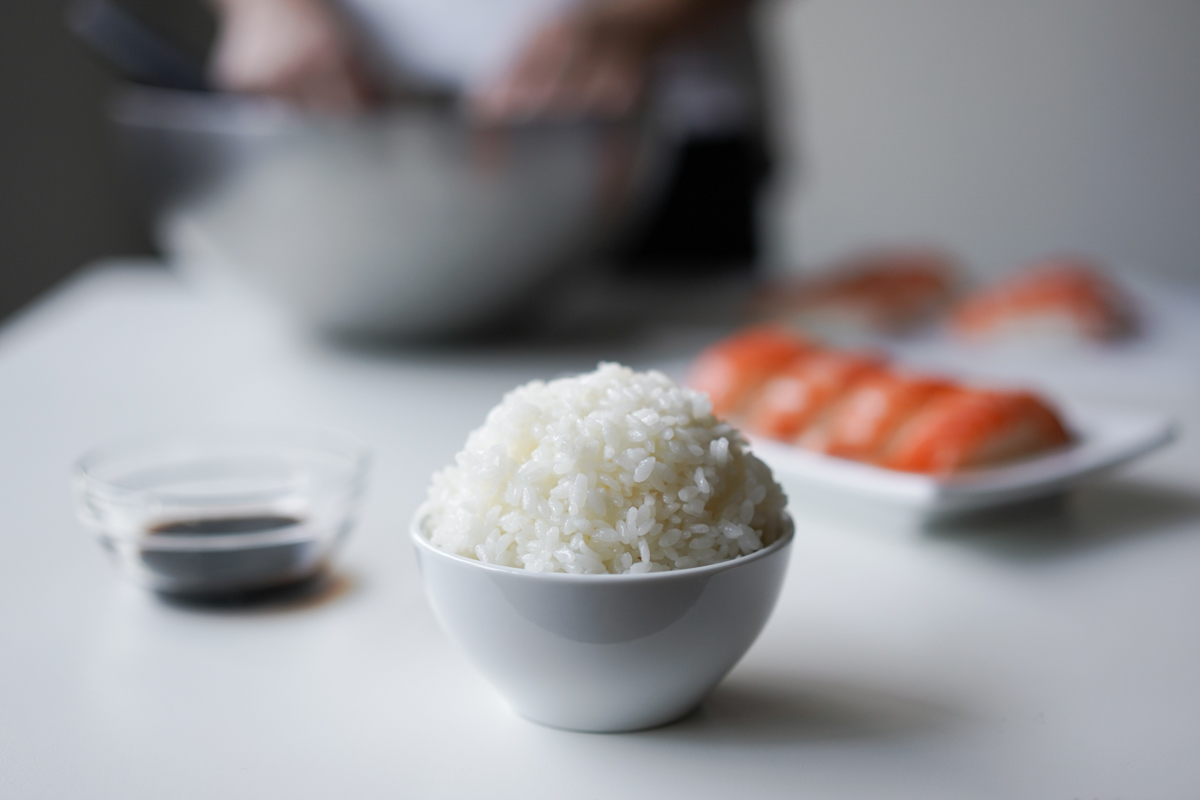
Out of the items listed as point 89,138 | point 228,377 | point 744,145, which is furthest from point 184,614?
point 89,138

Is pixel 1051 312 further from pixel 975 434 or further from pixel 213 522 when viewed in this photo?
pixel 213 522

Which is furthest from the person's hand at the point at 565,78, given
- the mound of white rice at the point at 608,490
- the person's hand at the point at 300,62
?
the mound of white rice at the point at 608,490

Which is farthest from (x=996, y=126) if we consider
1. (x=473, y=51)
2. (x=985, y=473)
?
(x=985, y=473)

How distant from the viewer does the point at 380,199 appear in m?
1.44

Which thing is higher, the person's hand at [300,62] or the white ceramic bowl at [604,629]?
the person's hand at [300,62]

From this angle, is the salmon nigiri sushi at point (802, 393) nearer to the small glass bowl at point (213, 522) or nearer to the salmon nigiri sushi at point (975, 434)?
the salmon nigiri sushi at point (975, 434)

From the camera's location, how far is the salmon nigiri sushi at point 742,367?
1194 mm

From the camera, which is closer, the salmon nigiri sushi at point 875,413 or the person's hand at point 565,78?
the salmon nigiri sushi at point 875,413

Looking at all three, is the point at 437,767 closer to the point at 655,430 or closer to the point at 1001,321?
the point at 655,430

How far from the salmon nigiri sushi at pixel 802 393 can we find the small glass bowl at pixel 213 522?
44cm

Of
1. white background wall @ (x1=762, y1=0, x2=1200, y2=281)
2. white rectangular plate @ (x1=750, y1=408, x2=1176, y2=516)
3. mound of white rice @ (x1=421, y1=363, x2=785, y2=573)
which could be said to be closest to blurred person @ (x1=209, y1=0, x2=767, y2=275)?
white rectangular plate @ (x1=750, y1=408, x2=1176, y2=516)

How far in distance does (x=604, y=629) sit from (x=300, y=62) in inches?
46.6

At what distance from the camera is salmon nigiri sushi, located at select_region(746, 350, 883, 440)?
1.11 meters

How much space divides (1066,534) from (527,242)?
2.74 ft
